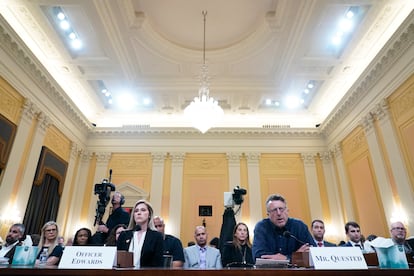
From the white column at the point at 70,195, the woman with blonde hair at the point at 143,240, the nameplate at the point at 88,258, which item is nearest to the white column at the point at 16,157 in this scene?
the white column at the point at 70,195

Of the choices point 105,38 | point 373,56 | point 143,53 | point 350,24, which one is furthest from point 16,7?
point 373,56

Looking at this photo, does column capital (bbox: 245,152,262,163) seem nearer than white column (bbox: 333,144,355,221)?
No

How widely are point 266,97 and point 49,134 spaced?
6.97 m

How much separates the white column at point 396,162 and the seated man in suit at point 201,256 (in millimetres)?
4459

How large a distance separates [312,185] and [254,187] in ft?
6.85

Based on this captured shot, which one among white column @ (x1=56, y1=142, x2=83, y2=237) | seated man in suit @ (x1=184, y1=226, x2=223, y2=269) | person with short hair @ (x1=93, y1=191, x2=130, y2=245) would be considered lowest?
seated man in suit @ (x1=184, y1=226, x2=223, y2=269)

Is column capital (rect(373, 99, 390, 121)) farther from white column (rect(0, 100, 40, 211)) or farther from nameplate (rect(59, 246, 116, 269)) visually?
white column (rect(0, 100, 40, 211))

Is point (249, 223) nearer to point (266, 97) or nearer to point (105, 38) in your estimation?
point (266, 97)

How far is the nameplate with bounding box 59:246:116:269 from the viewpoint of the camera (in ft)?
4.09

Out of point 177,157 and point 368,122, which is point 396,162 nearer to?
point 368,122

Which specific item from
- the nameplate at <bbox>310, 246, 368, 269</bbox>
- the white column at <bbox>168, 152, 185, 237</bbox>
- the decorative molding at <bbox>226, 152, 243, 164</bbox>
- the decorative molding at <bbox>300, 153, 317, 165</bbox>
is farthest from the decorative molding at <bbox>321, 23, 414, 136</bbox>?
the nameplate at <bbox>310, 246, 368, 269</bbox>

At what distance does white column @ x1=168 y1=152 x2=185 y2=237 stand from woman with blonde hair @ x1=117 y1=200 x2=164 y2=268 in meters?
6.51

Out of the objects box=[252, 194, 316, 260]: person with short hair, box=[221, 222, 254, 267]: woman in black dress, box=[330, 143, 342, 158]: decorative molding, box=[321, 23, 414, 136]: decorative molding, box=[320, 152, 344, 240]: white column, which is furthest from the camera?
box=[330, 143, 342, 158]: decorative molding

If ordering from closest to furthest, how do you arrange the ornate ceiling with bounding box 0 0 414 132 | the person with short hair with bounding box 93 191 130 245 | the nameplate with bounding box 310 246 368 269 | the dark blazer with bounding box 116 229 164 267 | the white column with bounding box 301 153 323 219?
the nameplate with bounding box 310 246 368 269 < the dark blazer with bounding box 116 229 164 267 < the person with short hair with bounding box 93 191 130 245 < the ornate ceiling with bounding box 0 0 414 132 < the white column with bounding box 301 153 323 219
